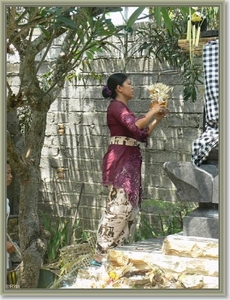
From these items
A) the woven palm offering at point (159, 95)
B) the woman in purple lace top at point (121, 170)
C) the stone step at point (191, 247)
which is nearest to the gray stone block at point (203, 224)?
the stone step at point (191, 247)

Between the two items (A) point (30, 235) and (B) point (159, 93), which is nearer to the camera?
(B) point (159, 93)

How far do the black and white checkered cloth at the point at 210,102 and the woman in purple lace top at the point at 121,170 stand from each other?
45 centimetres

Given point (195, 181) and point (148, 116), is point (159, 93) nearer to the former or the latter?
point (148, 116)

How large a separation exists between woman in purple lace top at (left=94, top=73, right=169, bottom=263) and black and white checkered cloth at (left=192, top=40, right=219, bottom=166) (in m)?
0.45

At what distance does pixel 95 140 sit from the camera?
6.68m

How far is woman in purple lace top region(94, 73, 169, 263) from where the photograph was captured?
442 centimetres

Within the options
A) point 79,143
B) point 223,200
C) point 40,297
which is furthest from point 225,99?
point 79,143

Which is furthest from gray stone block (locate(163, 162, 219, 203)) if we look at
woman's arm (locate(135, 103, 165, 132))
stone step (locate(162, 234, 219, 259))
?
woman's arm (locate(135, 103, 165, 132))

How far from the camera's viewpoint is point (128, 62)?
641 centimetres

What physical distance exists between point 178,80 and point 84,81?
3.47 feet

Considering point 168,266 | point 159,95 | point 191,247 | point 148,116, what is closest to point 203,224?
point 191,247

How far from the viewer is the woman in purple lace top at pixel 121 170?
442 centimetres

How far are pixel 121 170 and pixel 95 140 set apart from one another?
2193 mm

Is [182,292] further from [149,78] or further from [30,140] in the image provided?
[149,78]
